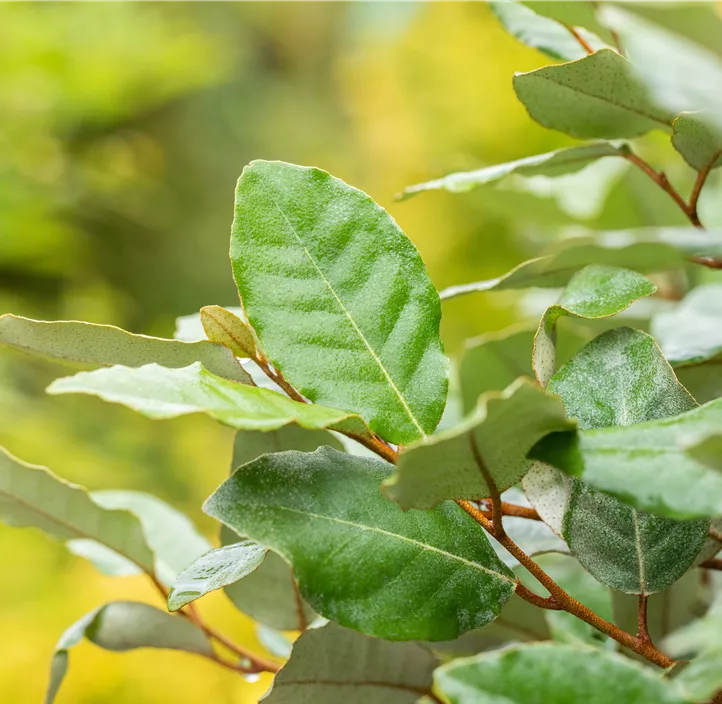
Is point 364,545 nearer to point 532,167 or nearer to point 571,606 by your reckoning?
point 571,606

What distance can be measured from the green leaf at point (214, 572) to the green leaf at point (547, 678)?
9 centimetres

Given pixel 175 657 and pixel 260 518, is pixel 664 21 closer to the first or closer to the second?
pixel 260 518

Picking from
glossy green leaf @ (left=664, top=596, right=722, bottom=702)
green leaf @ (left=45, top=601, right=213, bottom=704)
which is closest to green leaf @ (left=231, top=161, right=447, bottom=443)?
glossy green leaf @ (left=664, top=596, right=722, bottom=702)

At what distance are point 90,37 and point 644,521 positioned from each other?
1997 millimetres

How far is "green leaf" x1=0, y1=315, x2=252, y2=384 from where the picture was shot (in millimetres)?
267

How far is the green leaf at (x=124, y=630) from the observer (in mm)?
407

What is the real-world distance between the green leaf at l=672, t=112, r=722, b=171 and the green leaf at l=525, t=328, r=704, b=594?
0.33 ft

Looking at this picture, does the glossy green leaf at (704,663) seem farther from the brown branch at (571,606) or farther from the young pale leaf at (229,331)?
the young pale leaf at (229,331)

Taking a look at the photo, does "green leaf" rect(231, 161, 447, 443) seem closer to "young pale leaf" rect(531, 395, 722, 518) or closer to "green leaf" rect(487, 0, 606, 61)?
"young pale leaf" rect(531, 395, 722, 518)

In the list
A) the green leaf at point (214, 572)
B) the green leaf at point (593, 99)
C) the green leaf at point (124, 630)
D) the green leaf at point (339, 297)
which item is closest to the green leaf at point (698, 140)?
the green leaf at point (593, 99)

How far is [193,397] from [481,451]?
0.26 ft

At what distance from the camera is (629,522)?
27 centimetres

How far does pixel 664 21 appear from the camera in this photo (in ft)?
1.13

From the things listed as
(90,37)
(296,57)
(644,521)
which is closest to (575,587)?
(644,521)
